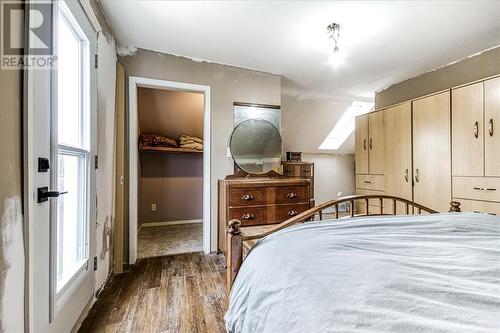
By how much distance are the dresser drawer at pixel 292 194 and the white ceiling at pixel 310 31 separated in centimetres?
150

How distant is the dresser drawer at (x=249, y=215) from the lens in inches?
95.3

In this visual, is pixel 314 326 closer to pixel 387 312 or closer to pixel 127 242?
pixel 387 312

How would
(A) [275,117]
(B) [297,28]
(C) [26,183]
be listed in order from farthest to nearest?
(A) [275,117]
(B) [297,28]
(C) [26,183]

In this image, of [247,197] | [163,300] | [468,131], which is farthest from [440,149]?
[163,300]

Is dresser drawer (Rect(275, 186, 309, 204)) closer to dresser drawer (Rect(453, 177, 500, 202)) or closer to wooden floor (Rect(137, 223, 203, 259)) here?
wooden floor (Rect(137, 223, 203, 259))

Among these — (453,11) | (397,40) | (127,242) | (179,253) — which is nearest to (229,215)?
(179,253)

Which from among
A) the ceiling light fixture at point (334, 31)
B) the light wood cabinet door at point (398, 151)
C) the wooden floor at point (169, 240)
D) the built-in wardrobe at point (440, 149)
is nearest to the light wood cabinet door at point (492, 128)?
the built-in wardrobe at point (440, 149)

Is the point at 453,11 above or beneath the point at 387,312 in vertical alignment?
above

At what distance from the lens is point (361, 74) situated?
125 inches

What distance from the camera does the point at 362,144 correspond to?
3559 millimetres

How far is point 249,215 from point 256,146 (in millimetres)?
920

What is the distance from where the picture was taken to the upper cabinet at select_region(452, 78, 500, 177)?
7.14ft

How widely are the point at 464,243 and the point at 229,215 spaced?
5.96ft

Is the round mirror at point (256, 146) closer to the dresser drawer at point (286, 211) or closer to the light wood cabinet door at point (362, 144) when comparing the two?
the dresser drawer at point (286, 211)
